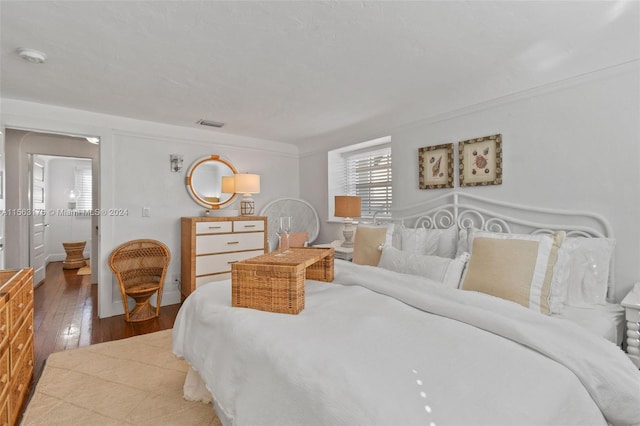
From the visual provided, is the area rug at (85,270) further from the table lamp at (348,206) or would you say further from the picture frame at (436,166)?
the picture frame at (436,166)

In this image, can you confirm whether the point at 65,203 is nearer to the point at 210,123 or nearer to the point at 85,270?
the point at 85,270

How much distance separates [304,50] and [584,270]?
7.74 ft

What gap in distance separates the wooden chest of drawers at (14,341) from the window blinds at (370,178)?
10.6 ft

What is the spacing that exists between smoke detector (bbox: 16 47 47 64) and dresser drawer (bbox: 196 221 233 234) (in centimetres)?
199

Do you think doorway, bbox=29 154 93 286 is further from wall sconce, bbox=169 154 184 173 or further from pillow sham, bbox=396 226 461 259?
pillow sham, bbox=396 226 461 259

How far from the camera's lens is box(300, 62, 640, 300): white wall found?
197 cm

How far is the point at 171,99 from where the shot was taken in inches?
117

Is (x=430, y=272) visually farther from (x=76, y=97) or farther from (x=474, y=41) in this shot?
(x=76, y=97)

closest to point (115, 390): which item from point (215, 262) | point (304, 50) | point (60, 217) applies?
point (215, 262)

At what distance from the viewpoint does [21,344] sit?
1978mm

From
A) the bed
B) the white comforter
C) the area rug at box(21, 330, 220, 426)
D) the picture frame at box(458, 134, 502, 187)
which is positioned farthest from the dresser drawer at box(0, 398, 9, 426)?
the picture frame at box(458, 134, 502, 187)

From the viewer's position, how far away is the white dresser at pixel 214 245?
11.9ft

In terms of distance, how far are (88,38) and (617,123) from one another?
3.47m

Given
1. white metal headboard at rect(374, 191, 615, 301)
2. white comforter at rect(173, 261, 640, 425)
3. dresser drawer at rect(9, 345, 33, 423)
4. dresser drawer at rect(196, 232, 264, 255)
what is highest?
white metal headboard at rect(374, 191, 615, 301)
